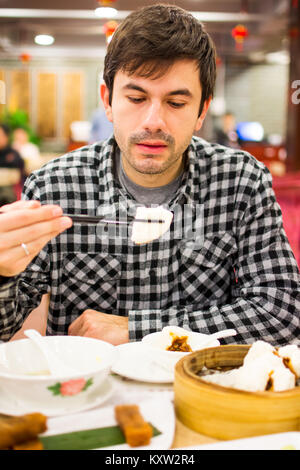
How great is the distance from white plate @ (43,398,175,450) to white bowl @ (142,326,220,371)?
18 cm

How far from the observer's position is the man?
154 centimetres

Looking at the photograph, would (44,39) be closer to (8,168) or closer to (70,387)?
(8,168)

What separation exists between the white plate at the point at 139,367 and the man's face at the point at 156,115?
0.66 meters

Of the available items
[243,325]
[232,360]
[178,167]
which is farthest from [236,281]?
[232,360]

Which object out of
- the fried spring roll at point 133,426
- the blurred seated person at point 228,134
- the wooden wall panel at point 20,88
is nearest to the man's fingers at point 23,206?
the fried spring roll at point 133,426

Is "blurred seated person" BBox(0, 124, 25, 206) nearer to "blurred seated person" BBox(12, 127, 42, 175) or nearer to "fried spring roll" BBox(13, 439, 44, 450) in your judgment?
"blurred seated person" BBox(12, 127, 42, 175)

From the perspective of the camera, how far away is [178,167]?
1.86m

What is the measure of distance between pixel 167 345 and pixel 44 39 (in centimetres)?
1163

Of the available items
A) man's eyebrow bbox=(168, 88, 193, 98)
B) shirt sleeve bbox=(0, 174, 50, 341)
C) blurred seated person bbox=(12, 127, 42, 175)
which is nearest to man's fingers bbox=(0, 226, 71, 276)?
shirt sleeve bbox=(0, 174, 50, 341)

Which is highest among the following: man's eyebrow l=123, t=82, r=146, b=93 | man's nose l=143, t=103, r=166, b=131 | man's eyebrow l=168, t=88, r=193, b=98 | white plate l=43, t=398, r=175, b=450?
man's eyebrow l=123, t=82, r=146, b=93

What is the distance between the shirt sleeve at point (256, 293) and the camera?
1480 millimetres

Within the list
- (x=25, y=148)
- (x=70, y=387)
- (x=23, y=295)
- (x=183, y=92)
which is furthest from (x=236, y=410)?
(x=25, y=148)

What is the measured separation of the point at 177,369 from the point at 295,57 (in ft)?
21.5

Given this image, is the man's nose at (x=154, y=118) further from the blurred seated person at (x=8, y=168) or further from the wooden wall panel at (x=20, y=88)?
the wooden wall panel at (x=20, y=88)
